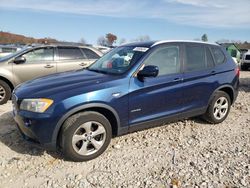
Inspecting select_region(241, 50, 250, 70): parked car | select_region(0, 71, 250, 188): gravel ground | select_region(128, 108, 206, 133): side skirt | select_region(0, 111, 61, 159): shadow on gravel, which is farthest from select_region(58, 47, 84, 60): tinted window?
select_region(241, 50, 250, 70): parked car

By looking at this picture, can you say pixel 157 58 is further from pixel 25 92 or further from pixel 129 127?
pixel 25 92

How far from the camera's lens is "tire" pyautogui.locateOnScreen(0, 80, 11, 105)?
7.35m

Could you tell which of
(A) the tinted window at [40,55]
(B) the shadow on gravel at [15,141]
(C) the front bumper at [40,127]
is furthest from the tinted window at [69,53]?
(C) the front bumper at [40,127]

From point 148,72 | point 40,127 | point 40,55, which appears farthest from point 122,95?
point 40,55

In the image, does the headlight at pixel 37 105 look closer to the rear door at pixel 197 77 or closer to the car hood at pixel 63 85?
the car hood at pixel 63 85

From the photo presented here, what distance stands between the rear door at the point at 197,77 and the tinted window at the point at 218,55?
0.14 meters

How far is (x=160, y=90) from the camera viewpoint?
4652 mm

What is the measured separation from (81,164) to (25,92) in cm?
132

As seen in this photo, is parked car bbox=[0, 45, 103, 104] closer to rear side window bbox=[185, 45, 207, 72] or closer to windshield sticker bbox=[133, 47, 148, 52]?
windshield sticker bbox=[133, 47, 148, 52]

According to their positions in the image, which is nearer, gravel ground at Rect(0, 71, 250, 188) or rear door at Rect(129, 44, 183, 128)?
gravel ground at Rect(0, 71, 250, 188)

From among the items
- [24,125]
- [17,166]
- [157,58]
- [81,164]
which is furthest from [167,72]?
[17,166]

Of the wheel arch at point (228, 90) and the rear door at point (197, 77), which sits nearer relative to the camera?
the rear door at point (197, 77)

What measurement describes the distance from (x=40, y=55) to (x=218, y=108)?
4.94 metres

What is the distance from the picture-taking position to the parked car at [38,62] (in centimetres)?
747
